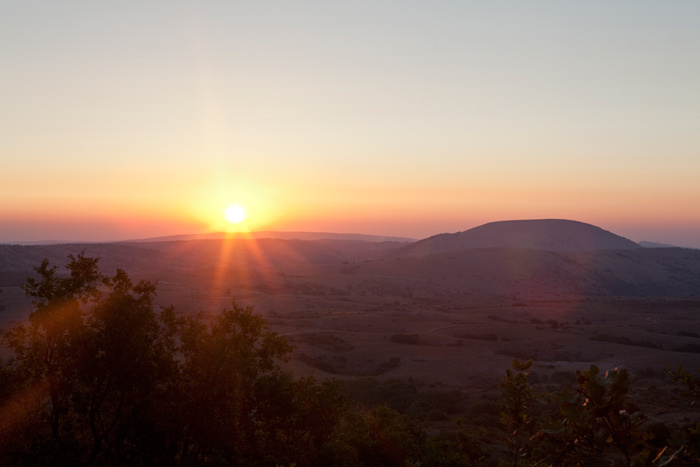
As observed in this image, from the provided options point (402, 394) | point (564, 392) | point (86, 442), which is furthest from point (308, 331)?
point (564, 392)

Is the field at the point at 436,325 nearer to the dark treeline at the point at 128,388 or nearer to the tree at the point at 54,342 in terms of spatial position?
the dark treeline at the point at 128,388

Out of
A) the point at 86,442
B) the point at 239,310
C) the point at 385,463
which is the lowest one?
the point at 385,463

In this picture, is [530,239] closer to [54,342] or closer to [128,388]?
[128,388]

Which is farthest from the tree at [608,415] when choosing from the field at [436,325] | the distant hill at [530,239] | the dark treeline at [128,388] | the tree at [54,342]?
the distant hill at [530,239]

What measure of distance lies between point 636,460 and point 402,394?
93.4 feet

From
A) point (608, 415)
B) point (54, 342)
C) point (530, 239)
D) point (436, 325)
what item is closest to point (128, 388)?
point (54, 342)

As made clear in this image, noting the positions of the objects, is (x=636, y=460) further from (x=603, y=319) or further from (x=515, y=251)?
(x=515, y=251)

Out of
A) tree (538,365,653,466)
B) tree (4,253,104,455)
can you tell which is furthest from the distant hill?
tree (538,365,653,466)

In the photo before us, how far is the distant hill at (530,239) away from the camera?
16912cm

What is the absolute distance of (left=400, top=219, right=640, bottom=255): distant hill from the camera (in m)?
169

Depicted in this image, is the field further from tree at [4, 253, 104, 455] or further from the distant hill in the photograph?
the distant hill

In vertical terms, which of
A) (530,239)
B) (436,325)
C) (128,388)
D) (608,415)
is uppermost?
(608,415)

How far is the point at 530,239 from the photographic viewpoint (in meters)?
183

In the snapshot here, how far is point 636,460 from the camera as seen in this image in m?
3.25
